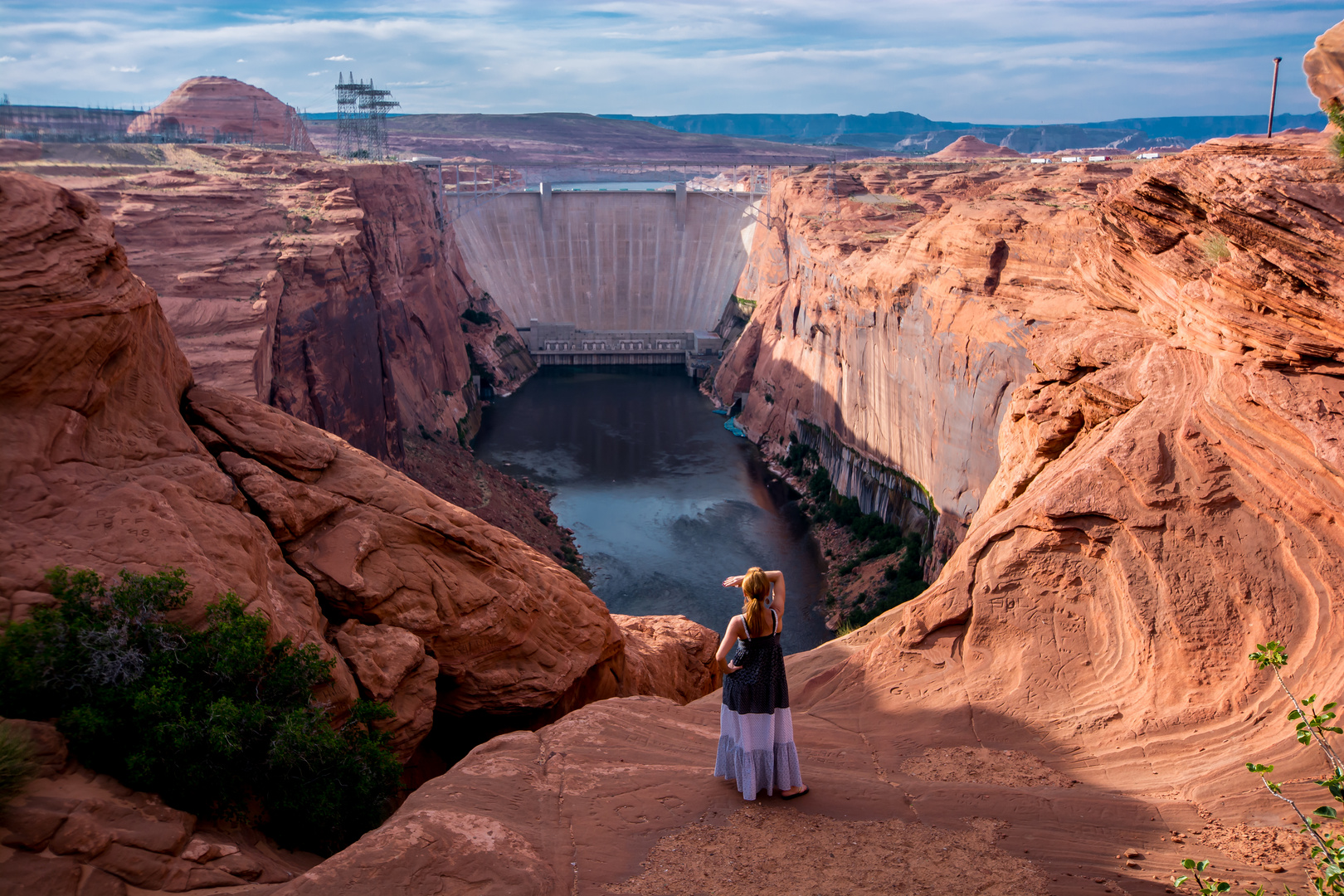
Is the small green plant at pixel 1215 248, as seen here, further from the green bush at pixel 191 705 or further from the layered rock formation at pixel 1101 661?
the green bush at pixel 191 705

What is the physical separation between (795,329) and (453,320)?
23.8m

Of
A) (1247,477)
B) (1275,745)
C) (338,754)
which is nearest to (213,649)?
(338,754)

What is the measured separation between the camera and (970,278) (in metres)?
32.7

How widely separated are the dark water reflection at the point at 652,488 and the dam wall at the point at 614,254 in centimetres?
717

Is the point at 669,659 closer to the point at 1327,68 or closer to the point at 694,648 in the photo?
the point at 694,648

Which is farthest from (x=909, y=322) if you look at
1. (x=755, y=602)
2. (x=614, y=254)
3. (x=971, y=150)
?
(x=971, y=150)

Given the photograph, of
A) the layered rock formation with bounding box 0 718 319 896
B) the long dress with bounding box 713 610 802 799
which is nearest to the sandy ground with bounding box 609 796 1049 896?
the long dress with bounding box 713 610 802 799

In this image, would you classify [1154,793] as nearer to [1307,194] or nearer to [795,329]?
[1307,194]

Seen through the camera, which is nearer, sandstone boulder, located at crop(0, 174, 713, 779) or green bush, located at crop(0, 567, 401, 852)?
green bush, located at crop(0, 567, 401, 852)

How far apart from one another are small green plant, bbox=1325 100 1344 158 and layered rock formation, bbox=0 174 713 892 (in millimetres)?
12903

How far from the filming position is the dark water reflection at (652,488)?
4025cm

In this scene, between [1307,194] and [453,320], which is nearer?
[1307,194]

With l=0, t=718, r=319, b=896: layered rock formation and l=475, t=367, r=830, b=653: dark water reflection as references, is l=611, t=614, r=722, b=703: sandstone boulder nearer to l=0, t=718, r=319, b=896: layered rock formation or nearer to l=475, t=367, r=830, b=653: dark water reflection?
l=0, t=718, r=319, b=896: layered rock formation

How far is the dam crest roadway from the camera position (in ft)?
269
